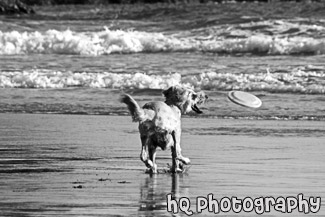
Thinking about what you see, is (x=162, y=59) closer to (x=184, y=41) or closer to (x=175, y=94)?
(x=184, y=41)

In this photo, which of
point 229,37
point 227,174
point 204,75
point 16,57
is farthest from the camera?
point 229,37

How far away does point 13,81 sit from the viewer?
20141 millimetres

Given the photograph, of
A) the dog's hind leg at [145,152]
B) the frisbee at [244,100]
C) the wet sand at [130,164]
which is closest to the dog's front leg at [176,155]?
the wet sand at [130,164]

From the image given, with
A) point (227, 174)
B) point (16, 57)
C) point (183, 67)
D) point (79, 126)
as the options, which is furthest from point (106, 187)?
point (16, 57)

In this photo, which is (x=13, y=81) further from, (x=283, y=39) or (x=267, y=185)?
(x=267, y=185)

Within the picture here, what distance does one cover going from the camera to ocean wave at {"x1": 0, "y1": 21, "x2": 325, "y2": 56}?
2611 centimetres

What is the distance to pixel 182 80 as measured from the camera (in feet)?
65.3

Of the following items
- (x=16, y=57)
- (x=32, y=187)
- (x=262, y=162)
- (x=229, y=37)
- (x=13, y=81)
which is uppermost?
(x=229, y=37)

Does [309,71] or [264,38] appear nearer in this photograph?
[309,71]

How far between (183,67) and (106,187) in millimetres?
13083

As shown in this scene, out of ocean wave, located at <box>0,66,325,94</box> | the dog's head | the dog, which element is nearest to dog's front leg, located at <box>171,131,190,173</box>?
the dog

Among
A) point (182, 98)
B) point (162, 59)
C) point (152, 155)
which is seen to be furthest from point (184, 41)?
point (152, 155)

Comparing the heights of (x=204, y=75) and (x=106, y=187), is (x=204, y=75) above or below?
above

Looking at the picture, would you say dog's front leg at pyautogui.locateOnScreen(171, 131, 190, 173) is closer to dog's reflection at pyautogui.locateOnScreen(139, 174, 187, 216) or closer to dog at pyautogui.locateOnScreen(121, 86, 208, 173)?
dog at pyautogui.locateOnScreen(121, 86, 208, 173)
